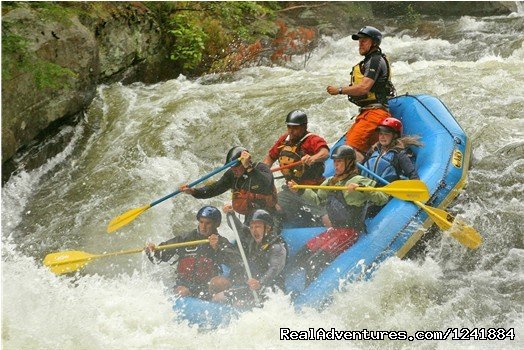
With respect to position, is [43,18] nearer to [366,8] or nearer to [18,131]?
[18,131]

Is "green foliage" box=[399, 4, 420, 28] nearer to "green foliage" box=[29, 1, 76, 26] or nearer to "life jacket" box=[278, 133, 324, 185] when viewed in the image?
"green foliage" box=[29, 1, 76, 26]

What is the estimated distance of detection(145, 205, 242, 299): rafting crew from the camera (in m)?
5.11

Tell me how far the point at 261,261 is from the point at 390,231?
1.01m

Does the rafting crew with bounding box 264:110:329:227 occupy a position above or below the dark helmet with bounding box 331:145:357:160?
below

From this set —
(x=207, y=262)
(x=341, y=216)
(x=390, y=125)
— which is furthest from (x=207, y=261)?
(x=390, y=125)

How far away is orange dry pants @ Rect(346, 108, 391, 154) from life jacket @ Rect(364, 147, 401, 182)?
43cm

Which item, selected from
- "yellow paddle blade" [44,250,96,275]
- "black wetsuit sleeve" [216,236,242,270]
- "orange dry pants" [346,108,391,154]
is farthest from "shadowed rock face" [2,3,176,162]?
"orange dry pants" [346,108,391,154]

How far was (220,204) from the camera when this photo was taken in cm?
707

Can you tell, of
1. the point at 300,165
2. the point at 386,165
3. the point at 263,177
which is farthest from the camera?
the point at 300,165

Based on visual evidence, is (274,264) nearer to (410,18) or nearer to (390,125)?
(390,125)

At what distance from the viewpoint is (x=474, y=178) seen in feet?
21.3

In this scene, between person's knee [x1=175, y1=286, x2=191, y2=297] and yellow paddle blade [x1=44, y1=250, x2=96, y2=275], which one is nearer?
person's knee [x1=175, y1=286, x2=191, y2=297]

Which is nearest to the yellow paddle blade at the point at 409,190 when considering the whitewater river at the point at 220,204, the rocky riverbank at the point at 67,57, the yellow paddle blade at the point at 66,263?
the whitewater river at the point at 220,204

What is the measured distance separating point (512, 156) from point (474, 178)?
0.62 metres
